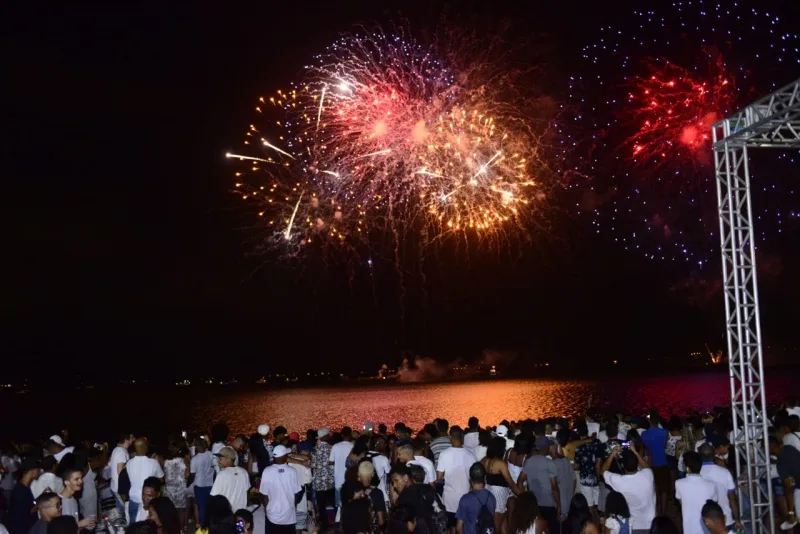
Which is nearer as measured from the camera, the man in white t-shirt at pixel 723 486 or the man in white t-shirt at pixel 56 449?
the man in white t-shirt at pixel 723 486

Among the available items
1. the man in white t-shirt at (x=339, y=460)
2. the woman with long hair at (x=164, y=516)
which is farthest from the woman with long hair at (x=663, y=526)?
the man in white t-shirt at (x=339, y=460)

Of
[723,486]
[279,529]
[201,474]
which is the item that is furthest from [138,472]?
[723,486]

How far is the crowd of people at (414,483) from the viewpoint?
732 centimetres

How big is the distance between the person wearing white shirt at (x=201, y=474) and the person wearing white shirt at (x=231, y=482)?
7.36 feet

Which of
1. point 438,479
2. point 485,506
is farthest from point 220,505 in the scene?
point 438,479

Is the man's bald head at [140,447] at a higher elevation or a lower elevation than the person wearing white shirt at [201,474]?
higher

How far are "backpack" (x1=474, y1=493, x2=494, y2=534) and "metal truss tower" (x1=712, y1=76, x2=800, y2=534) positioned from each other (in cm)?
392

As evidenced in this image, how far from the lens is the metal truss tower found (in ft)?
33.6

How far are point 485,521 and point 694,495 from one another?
221cm

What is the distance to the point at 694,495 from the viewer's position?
8.16m

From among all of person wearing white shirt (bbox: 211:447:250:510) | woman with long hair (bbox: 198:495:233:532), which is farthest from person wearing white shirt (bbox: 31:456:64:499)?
woman with long hair (bbox: 198:495:233:532)

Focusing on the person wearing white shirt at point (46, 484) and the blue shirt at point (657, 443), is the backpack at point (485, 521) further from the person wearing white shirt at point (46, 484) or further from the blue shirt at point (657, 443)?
the person wearing white shirt at point (46, 484)

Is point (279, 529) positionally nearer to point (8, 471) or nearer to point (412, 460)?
point (412, 460)

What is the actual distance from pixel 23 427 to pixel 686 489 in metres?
96.4
